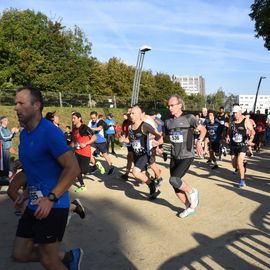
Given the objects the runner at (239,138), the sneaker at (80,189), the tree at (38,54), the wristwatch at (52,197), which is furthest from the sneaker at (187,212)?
the tree at (38,54)

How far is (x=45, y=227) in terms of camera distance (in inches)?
131

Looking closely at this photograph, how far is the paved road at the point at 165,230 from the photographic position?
4.80 metres

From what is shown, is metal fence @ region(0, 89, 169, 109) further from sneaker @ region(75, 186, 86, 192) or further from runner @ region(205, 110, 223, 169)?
sneaker @ region(75, 186, 86, 192)

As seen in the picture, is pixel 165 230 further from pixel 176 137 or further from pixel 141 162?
pixel 141 162

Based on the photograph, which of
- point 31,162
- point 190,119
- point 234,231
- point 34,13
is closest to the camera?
point 31,162

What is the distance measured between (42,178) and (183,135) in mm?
3811

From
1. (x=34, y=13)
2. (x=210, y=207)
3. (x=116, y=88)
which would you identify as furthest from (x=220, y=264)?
(x=116, y=88)

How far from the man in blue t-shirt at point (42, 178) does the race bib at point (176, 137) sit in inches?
145

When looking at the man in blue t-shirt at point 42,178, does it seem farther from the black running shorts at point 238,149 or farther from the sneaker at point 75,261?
the black running shorts at point 238,149

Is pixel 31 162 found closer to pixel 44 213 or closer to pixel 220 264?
pixel 44 213

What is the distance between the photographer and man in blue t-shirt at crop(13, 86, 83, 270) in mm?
3303

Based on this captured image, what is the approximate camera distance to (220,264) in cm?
461

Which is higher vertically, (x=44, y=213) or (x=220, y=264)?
(x=44, y=213)

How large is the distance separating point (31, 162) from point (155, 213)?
157 inches
